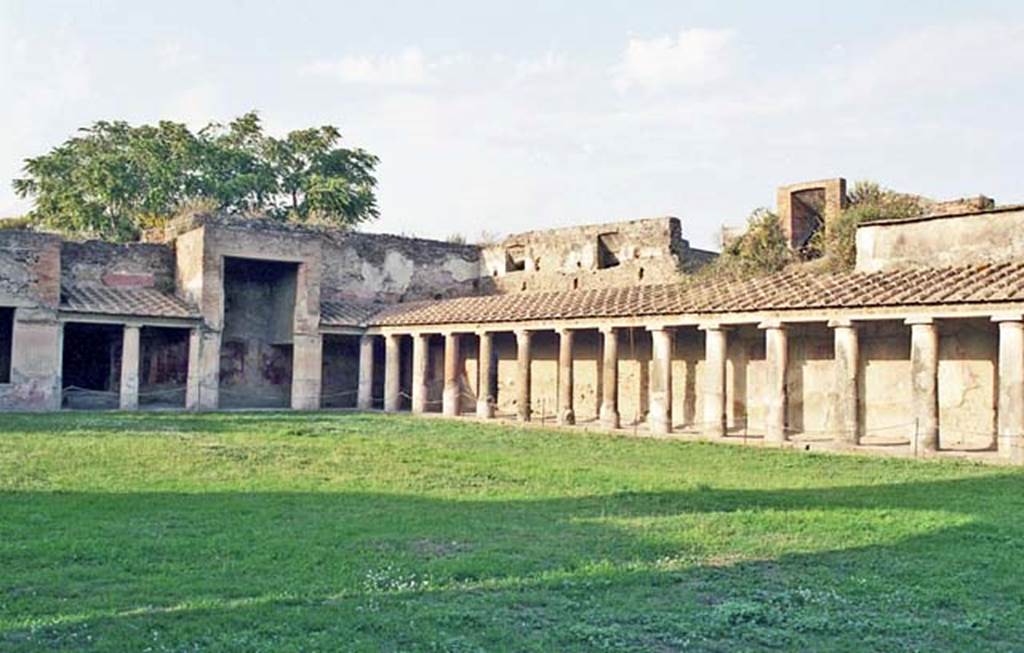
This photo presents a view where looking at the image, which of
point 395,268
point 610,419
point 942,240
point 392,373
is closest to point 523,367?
point 610,419

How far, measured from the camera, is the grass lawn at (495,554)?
5.34 meters

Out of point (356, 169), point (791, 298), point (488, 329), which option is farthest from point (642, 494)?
point (356, 169)

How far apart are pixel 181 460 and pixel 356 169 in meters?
32.8

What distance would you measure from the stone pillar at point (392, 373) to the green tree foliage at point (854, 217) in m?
10.8

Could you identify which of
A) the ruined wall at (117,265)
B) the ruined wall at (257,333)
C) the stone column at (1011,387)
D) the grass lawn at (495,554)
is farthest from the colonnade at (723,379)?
the ruined wall at (117,265)

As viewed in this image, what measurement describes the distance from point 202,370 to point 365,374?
14.0 ft

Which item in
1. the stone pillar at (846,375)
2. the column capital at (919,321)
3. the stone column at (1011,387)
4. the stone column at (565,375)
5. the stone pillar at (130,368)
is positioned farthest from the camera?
the stone pillar at (130,368)

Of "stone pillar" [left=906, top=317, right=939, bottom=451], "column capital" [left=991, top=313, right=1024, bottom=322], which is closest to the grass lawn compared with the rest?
"stone pillar" [left=906, top=317, right=939, bottom=451]

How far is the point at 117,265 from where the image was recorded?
25.4 m

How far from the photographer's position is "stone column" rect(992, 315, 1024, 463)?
14.3 metres

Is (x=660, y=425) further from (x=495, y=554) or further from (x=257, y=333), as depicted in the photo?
(x=257, y=333)

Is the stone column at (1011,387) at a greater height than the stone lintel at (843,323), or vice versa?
the stone lintel at (843,323)

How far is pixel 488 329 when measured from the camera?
23500 millimetres

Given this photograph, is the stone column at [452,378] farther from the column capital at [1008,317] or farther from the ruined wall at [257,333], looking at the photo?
the column capital at [1008,317]
